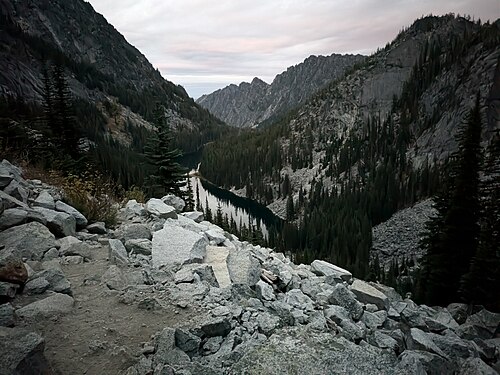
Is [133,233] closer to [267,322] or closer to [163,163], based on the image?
[267,322]

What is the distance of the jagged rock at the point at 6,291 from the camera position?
4965mm

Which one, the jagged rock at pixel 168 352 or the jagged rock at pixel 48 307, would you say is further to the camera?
the jagged rock at pixel 48 307

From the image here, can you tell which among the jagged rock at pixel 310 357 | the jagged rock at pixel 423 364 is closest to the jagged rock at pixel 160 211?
the jagged rock at pixel 310 357

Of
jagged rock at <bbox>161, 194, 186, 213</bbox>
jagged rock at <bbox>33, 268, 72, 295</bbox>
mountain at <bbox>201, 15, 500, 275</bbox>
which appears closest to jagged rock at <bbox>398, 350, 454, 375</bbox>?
jagged rock at <bbox>33, 268, 72, 295</bbox>

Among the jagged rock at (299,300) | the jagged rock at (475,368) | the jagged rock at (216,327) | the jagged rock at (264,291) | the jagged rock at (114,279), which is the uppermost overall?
the jagged rock at (114,279)

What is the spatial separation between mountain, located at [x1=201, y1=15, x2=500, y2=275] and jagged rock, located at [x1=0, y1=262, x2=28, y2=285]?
208 feet

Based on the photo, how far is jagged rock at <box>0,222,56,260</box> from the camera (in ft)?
21.2

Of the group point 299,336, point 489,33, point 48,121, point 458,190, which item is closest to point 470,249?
point 458,190

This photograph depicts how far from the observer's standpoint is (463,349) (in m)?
7.55

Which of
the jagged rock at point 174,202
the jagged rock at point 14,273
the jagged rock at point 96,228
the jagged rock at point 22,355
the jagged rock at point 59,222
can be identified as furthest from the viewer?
the jagged rock at point 174,202

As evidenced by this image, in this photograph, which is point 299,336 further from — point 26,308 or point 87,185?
point 87,185

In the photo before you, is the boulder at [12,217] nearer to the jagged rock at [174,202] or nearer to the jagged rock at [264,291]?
the jagged rock at [264,291]

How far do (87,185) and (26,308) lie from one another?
794cm

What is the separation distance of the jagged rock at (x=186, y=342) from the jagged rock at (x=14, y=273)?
301 cm
